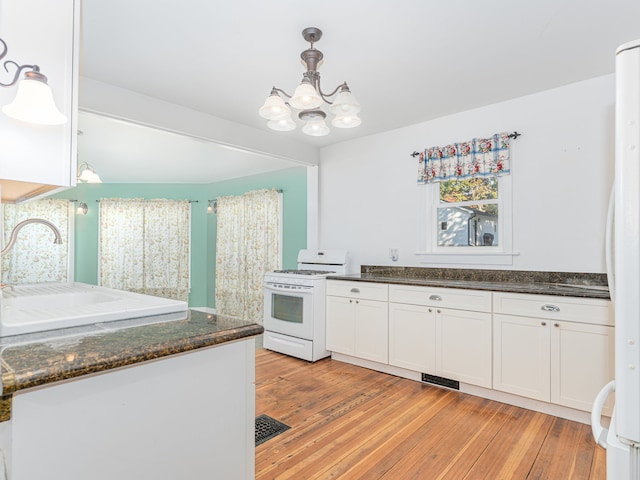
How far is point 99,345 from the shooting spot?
0.98m

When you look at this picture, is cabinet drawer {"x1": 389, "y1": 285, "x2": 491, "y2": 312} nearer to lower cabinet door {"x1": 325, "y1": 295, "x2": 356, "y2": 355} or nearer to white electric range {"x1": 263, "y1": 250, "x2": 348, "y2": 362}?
lower cabinet door {"x1": 325, "y1": 295, "x2": 356, "y2": 355}

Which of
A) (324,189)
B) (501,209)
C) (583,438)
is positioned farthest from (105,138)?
(583,438)

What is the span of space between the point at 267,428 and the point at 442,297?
1.66 metres

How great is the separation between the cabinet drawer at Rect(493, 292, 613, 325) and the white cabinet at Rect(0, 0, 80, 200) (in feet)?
8.85

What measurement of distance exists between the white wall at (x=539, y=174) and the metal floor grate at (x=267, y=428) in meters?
2.06

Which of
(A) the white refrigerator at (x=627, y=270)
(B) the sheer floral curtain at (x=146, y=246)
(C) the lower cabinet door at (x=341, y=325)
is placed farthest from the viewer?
(B) the sheer floral curtain at (x=146, y=246)

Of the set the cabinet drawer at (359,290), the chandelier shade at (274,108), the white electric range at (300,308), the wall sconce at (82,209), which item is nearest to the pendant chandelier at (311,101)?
the chandelier shade at (274,108)

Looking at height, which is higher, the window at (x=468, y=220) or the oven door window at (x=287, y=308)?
the window at (x=468, y=220)

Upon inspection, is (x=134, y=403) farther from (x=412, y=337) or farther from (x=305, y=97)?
(x=412, y=337)

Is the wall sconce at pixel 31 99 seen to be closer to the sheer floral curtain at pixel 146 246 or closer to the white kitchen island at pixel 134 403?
the white kitchen island at pixel 134 403

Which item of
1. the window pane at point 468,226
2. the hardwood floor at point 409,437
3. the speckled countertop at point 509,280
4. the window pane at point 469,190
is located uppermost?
the window pane at point 469,190

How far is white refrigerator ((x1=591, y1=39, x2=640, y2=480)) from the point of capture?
1074 mm

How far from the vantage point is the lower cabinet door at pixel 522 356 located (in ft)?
8.14

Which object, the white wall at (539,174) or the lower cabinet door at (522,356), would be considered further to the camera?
the white wall at (539,174)
